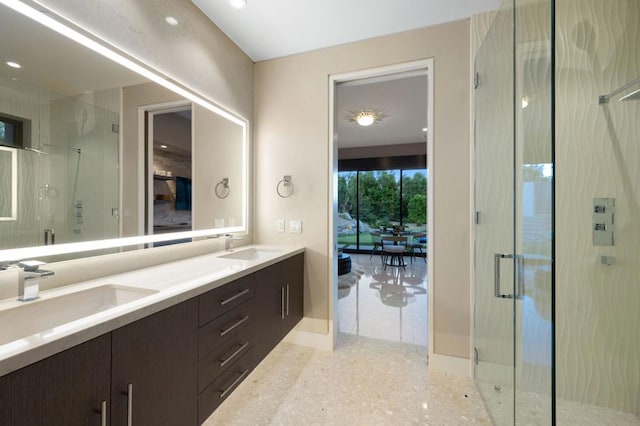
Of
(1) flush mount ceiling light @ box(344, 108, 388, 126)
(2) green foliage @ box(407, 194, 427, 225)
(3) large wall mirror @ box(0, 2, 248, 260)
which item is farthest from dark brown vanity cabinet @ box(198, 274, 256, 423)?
(2) green foliage @ box(407, 194, 427, 225)

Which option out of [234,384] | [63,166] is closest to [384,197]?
[234,384]

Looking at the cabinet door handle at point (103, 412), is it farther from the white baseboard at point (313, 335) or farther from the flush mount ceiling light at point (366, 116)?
the flush mount ceiling light at point (366, 116)

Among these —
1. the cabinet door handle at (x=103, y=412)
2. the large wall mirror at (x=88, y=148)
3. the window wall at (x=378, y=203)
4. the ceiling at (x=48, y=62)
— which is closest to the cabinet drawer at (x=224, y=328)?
the cabinet door handle at (x=103, y=412)

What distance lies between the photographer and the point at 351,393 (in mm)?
1859

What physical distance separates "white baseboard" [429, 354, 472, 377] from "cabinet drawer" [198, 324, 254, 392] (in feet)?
4.88

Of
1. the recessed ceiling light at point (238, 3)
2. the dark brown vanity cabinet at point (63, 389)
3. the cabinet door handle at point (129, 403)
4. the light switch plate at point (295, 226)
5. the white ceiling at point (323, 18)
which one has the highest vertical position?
the white ceiling at point (323, 18)

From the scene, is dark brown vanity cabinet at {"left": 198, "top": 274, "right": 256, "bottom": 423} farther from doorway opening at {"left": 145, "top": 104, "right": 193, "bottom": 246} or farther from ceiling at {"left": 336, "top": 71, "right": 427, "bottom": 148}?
ceiling at {"left": 336, "top": 71, "right": 427, "bottom": 148}

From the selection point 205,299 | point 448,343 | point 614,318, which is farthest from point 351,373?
point 614,318

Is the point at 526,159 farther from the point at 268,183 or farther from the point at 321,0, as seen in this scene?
the point at 268,183

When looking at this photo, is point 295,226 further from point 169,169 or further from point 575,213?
point 575,213

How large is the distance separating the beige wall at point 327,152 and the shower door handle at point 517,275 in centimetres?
46

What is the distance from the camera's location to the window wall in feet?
23.4

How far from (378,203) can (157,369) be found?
691 centimetres

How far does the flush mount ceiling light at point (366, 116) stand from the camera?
14.0 ft
